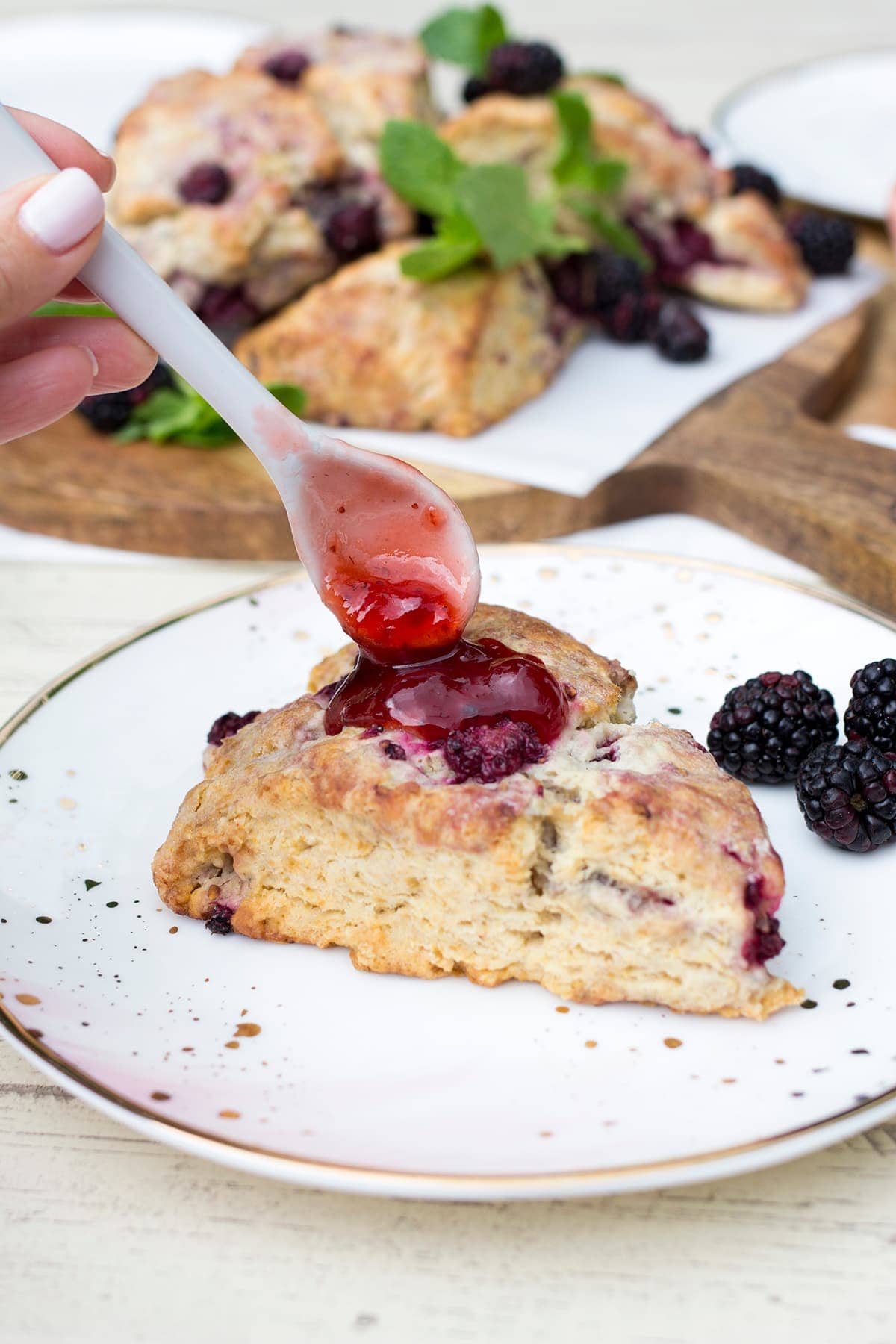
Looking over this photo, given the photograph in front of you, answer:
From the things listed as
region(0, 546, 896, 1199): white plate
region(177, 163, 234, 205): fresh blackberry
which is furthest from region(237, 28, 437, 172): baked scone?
region(0, 546, 896, 1199): white plate

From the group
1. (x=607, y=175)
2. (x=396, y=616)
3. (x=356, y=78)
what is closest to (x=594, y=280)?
(x=607, y=175)

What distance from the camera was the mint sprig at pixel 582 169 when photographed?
16.6ft

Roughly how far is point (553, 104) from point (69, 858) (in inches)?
139

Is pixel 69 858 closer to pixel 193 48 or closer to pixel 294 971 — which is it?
Result: pixel 294 971

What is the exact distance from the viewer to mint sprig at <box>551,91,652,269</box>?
505cm

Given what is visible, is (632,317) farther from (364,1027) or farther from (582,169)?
(364,1027)

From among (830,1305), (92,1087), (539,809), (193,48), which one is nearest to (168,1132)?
(92,1087)

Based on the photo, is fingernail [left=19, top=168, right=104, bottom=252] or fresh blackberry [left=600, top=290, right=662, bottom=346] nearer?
fingernail [left=19, top=168, right=104, bottom=252]

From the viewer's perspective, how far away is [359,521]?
9.05 ft

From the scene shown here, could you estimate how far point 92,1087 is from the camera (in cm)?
218

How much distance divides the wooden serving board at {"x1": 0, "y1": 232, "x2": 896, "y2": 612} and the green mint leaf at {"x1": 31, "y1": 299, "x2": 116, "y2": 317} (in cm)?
96

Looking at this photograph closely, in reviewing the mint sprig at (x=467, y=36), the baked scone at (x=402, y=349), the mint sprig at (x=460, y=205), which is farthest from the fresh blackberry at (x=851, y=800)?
the mint sprig at (x=467, y=36)

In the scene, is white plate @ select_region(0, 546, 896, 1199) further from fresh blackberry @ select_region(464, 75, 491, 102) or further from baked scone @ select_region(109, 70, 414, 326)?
fresh blackberry @ select_region(464, 75, 491, 102)

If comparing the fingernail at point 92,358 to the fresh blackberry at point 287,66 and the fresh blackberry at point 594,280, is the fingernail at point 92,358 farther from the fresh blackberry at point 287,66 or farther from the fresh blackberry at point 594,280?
the fresh blackberry at point 287,66
